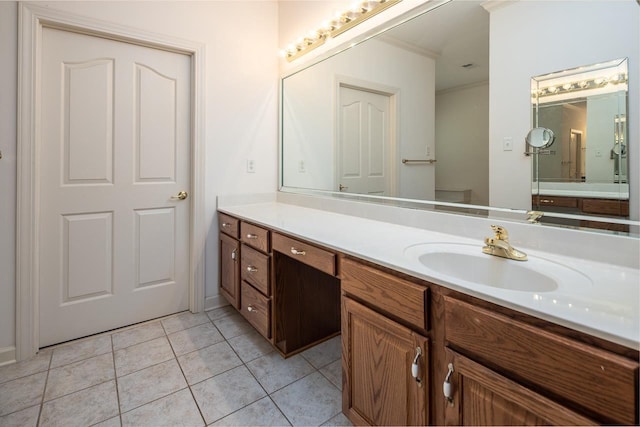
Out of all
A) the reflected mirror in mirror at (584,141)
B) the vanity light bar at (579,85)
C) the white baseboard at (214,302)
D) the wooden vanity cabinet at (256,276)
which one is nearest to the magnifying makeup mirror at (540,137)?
the reflected mirror in mirror at (584,141)

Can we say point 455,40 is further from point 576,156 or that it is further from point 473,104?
point 576,156

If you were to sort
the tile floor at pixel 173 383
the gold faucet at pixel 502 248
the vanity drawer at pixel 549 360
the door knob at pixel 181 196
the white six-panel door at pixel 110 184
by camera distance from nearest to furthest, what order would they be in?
the vanity drawer at pixel 549 360, the gold faucet at pixel 502 248, the tile floor at pixel 173 383, the white six-panel door at pixel 110 184, the door knob at pixel 181 196

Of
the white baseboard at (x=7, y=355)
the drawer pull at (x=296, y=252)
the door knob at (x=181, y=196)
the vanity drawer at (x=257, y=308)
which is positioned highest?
the door knob at (x=181, y=196)

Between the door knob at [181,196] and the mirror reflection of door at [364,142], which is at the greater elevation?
the mirror reflection of door at [364,142]

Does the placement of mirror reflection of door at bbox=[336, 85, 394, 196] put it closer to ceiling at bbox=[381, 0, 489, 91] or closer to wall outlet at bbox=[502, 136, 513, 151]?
ceiling at bbox=[381, 0, 489, 91]

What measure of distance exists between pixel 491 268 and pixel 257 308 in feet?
4.12

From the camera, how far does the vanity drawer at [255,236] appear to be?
5.63ft

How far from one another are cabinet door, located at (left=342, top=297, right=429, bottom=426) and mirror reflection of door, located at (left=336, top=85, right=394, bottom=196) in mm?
828

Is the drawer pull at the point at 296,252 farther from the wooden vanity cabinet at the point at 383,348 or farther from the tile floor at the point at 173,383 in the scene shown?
the tile floor at the point at 173,383

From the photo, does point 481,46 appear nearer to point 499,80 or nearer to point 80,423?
point 499,80

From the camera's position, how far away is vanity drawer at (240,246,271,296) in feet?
5.67

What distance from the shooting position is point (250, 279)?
6.23 feet

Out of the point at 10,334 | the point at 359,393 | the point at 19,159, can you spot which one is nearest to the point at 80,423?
the point at 10,334

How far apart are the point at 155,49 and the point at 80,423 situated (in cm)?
211
